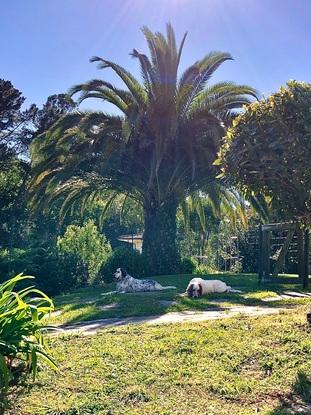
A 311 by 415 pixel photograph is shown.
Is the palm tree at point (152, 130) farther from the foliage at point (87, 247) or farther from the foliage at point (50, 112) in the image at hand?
the foliage at point (50, 112)

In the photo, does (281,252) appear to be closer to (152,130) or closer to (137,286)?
(137,286)

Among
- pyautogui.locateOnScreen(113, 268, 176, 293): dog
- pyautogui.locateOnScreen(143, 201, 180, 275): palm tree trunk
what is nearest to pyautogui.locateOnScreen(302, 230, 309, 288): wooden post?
pyautogui.locateOnScreen(113, 268, 176, 293): dog

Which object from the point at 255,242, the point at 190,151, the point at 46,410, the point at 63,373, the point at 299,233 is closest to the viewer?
the point at 46,410

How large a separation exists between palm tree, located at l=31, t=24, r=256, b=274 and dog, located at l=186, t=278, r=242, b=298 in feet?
15.4

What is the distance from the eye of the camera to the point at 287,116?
4883 mm

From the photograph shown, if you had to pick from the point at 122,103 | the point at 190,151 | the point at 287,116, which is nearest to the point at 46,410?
the point at 287,116

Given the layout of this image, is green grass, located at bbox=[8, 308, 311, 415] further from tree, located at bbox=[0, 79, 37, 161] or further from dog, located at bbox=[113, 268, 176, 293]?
tree, located at bbox=[0, 79, 37, 161]

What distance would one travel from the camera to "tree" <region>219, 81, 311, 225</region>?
473 cm

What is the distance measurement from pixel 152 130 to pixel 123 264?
4284 millimetres

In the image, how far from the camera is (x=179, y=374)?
428cm

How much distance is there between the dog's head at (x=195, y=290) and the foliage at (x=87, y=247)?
6.35 m

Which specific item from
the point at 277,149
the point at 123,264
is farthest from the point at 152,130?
A: the point at 277,149

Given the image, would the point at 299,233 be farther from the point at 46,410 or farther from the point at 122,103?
the point at 46,410

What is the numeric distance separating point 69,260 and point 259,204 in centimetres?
629
